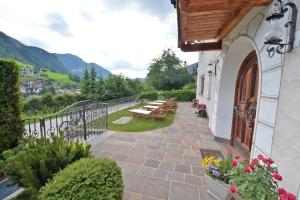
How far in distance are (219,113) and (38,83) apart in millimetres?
21216

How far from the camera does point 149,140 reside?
4.74 metres

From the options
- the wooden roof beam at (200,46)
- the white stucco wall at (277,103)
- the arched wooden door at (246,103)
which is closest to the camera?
the white stucco wall at (277,103)

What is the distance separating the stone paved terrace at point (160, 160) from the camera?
243cm

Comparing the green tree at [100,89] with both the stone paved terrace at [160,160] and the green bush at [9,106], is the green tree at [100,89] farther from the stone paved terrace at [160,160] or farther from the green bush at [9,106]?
the green bush at [9,106]

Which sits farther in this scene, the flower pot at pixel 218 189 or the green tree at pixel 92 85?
the green tree at pixel 92 85

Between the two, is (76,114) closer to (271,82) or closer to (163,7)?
(271,82)

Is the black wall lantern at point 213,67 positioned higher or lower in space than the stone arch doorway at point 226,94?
higher

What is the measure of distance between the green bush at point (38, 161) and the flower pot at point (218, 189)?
2.02 metres

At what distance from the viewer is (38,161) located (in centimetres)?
203

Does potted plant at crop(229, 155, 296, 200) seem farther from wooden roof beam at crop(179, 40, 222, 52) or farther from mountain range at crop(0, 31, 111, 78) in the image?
mountain range at crop(0, 31, 111, 78)

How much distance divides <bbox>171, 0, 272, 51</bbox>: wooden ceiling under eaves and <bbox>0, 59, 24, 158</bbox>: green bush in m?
3.24

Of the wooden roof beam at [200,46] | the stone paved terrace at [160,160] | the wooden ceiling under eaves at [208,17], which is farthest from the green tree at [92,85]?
the wooden ceiling under eaves at [208,17]

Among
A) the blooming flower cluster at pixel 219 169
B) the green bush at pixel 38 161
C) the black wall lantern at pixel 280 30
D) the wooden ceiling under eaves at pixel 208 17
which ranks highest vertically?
the wooden ceiling under eaves at pixel 208 17

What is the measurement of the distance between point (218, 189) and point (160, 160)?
4.87ft
